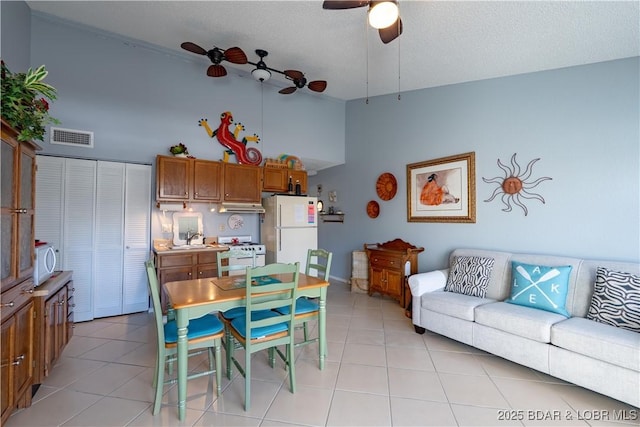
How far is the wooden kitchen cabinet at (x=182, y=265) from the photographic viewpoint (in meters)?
3.57

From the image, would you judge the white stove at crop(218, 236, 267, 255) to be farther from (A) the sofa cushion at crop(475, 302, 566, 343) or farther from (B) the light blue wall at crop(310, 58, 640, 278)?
(A) the sofa cushion at crop(475, 302, 566, 343)

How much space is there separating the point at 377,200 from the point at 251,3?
11.2 feet

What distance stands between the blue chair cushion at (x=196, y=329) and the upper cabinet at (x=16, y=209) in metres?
0.93

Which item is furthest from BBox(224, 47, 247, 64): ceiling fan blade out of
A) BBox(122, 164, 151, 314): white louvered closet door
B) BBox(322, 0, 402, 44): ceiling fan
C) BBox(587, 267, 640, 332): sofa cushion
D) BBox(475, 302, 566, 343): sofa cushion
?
BBox(587, 267, 640, 332): sofa cushion

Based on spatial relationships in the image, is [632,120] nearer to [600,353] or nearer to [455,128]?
[455,128]

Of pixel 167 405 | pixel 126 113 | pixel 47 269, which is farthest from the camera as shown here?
pixel 126 113

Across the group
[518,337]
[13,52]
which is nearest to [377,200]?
[518,337]

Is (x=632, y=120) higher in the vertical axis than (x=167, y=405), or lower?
higher

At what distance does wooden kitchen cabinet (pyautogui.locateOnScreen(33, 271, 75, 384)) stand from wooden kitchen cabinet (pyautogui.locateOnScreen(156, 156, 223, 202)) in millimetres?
1598

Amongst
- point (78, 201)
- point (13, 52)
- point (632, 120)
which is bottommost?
point (78, 201)

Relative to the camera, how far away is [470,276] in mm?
3223

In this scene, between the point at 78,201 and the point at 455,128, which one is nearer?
the point at 78,201

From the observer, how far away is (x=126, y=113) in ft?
12.5

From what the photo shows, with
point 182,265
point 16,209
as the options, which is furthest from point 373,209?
point 16,209
